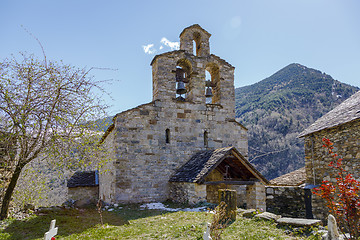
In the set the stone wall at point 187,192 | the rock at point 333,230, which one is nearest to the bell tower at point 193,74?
the stone wall at point 187,192

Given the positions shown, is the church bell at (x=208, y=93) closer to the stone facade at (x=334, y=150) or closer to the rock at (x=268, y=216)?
the stone facade at (x=334, y=150)

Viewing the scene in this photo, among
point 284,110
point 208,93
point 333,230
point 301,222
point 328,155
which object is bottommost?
point 301,222

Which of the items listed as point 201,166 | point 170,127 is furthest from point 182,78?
point 201,166

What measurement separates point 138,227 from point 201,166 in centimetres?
393

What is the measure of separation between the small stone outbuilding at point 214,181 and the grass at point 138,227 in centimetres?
147

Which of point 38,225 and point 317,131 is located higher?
point 317,131

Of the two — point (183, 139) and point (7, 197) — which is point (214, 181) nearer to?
point (183, 139)

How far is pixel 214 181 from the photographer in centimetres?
1072

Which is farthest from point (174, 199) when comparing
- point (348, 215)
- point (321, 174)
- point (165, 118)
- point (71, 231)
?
point (348, 215)

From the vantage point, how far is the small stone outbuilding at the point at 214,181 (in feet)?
32.1

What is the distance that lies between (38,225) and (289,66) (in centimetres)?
8149

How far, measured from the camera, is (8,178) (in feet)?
29.1

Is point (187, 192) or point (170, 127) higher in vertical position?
point (170, 127)

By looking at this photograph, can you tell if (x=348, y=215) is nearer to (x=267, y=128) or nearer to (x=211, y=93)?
(x=211, y=93)
